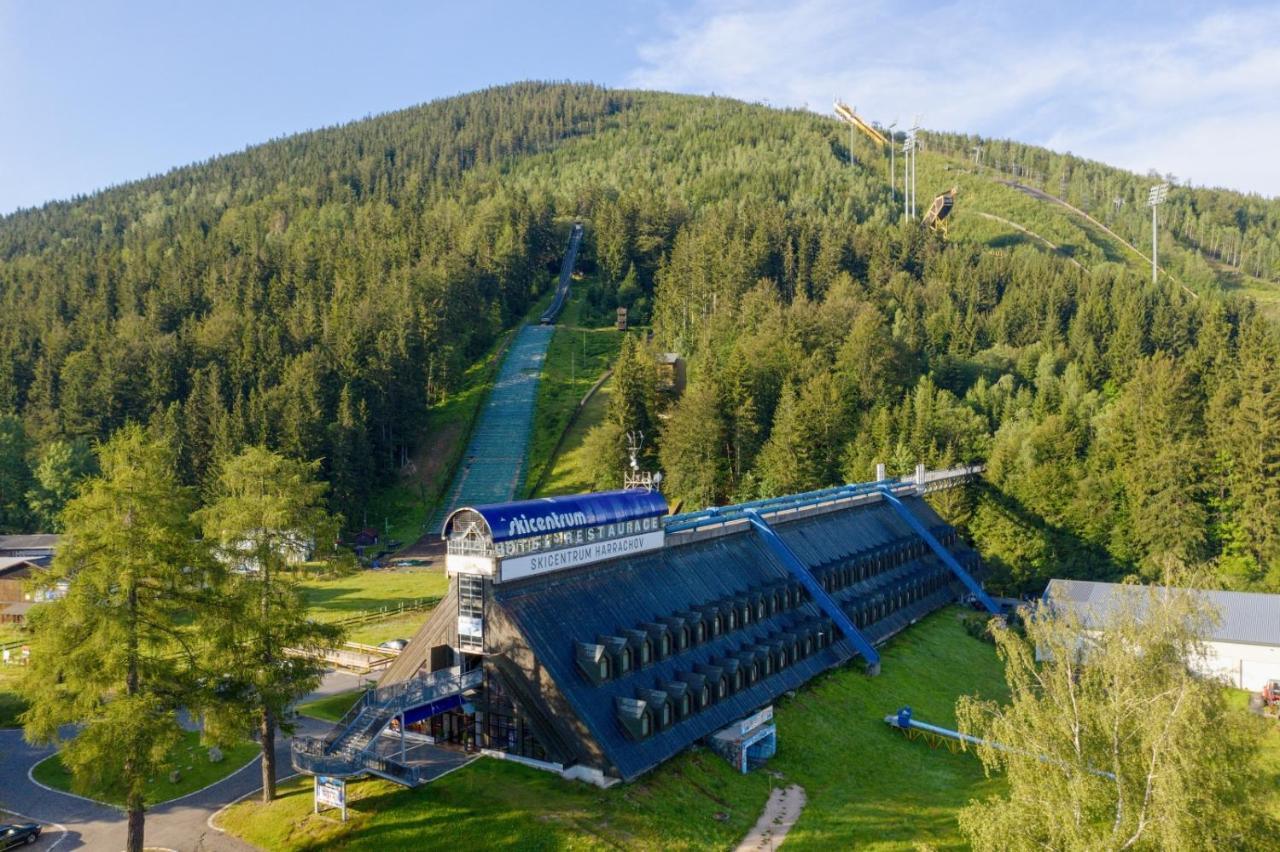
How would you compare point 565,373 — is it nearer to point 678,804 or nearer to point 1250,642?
point 1250,642

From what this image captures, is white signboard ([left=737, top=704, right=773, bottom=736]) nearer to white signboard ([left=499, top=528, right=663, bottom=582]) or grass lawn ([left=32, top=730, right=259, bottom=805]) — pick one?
white signboard ([left=499, top=528, right=663, bottom=582])

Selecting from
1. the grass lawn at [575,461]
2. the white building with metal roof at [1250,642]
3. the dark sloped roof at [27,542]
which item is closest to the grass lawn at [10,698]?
the dark sloped roof at [27,542]

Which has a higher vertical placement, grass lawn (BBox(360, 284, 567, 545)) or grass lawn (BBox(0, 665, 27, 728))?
grass lawn (BBox(360, 284, 567, 545))

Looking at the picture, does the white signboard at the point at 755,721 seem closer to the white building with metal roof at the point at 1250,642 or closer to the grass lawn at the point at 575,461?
the white building with metal roof at the point at 1250,642

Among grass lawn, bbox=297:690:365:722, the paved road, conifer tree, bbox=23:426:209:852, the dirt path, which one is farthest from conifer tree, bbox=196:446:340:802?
the dirt path

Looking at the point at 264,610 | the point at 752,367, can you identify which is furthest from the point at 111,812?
the point at 752,367

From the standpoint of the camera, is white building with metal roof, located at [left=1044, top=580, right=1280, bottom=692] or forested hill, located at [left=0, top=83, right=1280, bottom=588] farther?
forested hill, located at [left=0, top=83, right=1280, bottom=588]
